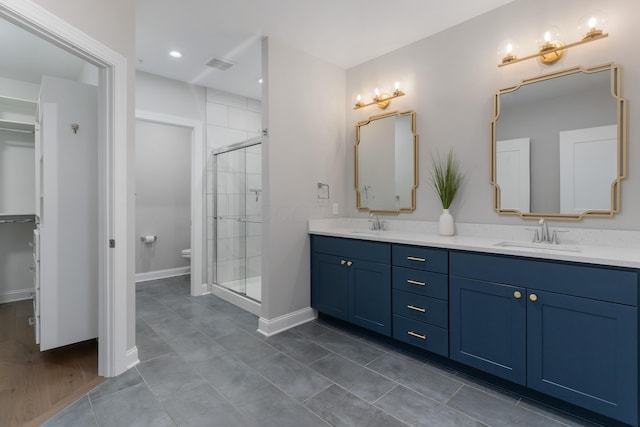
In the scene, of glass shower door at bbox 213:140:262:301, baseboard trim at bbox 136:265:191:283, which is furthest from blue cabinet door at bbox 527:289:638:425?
baseboard trim at bbox 136:265:191:283

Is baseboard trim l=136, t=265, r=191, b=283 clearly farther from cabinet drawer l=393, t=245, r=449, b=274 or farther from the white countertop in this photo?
cabinet drawer l=393, t=245, r=449, b=274

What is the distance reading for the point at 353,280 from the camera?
282 cm

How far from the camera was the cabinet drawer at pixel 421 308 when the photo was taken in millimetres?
2240

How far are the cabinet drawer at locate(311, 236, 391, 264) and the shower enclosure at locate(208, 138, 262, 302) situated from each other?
30.2 inches

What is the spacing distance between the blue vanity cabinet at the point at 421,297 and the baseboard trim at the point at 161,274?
378cm

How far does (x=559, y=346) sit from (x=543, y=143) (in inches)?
52.5

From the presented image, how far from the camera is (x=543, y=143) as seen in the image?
226cm

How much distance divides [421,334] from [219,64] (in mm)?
3235

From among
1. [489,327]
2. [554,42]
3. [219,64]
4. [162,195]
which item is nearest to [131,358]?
[489,327]

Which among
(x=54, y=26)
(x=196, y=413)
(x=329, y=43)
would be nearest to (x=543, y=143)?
(x=329, y=43)

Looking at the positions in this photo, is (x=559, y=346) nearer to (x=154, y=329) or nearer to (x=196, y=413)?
(x=196, y=413)

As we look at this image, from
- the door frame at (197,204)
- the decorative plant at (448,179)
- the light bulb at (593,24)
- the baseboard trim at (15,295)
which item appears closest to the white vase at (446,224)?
the decorative plant at (448,179)

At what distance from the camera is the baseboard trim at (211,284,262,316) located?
3393 millimetres

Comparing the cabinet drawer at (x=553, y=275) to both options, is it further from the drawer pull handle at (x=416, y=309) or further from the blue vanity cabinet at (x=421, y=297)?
the drawer pull handle at (x=416, y=309)
